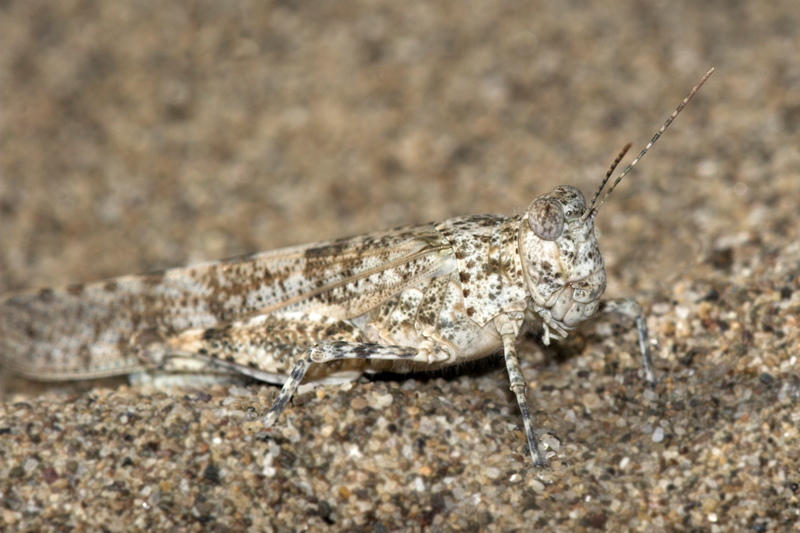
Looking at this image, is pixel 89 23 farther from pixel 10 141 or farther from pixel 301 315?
pixel 301 315

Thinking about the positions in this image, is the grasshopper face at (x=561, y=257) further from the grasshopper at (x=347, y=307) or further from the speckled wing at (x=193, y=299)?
the speckled wing at (x=193, y=299)

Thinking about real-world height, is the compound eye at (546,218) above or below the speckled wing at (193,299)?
below

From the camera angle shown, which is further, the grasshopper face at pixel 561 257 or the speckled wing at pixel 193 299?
the speckled wing at pixel 193 299

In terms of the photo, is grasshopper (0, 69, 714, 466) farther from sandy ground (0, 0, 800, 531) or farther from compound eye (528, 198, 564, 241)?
sandy ground (0, 0, 800, 531)

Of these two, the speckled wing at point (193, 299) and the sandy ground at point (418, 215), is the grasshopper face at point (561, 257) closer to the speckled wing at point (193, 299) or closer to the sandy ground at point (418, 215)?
the sandy ground at point (418, 215)

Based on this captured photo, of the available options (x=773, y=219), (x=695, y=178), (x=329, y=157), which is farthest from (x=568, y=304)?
(x=329, y=157)

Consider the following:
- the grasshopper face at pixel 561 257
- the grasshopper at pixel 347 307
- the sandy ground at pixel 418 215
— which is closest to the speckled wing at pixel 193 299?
the grasshopper at pixel 347 307

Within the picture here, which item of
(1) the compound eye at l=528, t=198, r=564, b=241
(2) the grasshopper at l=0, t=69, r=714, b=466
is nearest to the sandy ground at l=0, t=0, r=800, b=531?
(2) the grasshopper at l=0, t=69, r=714, b=466
